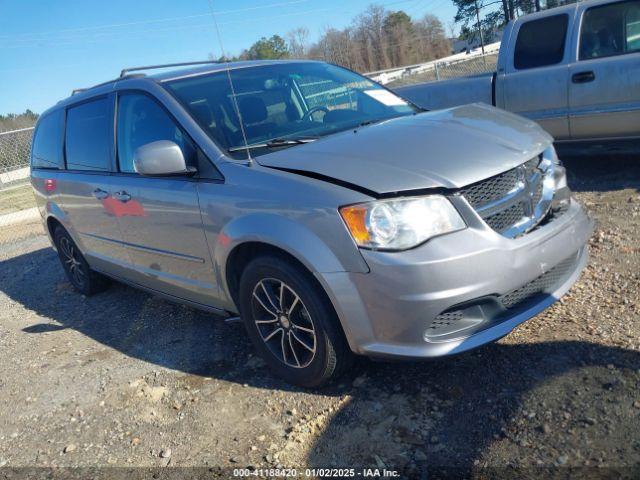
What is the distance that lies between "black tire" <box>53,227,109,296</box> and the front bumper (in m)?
3.58

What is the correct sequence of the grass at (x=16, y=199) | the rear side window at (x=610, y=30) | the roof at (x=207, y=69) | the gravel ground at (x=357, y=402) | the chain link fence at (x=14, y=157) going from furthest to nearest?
the chain link fence at (x=14, y=157) < the grass at (x=16, y=199) < the rear side window at (x=610, y=30) < the roof at (x=207, y=69) < the gravel ground at (x=357, y=402)

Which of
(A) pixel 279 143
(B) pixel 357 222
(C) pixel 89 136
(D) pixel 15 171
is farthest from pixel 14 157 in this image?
(B) pixel 357 222

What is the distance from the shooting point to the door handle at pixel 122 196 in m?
3.99

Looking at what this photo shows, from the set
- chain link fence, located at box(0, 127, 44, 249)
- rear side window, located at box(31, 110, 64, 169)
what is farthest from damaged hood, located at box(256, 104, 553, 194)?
chain link fence, located at box(0, 127, 44, 249)

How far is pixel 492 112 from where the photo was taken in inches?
144

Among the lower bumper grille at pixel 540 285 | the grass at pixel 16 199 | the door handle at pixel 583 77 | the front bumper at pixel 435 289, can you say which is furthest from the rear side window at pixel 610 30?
the grass at pixel 16 199

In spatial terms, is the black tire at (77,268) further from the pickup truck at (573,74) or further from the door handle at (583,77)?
the door handle at (583,77)

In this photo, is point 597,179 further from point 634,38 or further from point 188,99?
point 188,99

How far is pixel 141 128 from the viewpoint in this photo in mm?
3959

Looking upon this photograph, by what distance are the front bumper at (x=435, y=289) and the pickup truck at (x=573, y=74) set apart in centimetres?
395

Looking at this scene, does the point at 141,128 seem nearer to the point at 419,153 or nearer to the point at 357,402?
the point at 419,153

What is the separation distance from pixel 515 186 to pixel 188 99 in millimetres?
2069

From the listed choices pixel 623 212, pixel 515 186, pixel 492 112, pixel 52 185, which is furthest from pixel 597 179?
pixel 52 185

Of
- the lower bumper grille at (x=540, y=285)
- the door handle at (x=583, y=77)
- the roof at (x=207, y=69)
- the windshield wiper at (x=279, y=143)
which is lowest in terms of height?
the lower bumper grille at (x=540, y=285)
